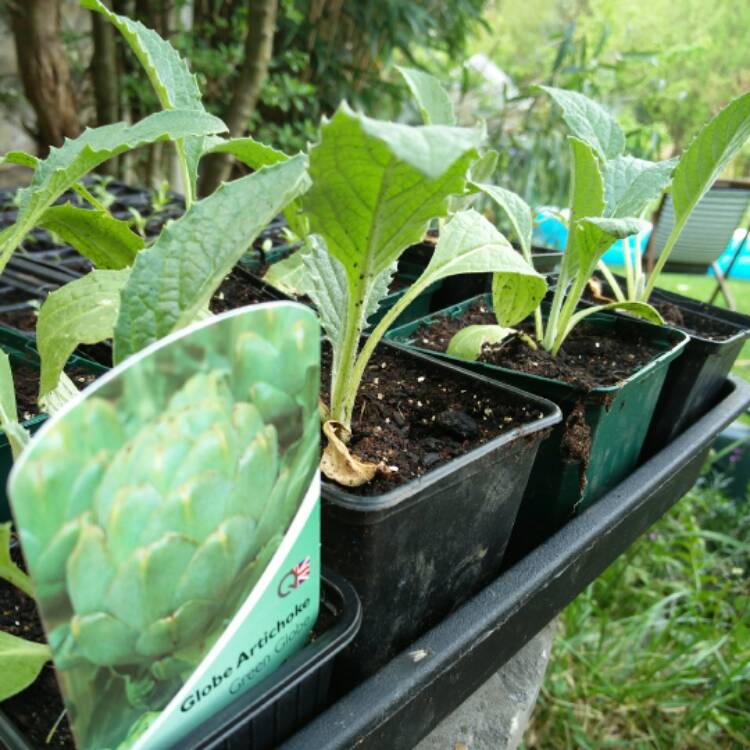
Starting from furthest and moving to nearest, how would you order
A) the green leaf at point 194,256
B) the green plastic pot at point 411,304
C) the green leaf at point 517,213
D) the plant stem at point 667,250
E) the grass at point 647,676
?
the grass at point 647,676, the green plastic pot at point 411,304, the plant stem at point 667,250, the green leaf at point 517,213, the green leaf at point 194,256

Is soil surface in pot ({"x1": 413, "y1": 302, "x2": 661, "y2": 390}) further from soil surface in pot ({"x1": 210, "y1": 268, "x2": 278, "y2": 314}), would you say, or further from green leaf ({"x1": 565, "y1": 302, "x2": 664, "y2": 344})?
soil surface in pot ({"x1": 210, "y1": 268, "x2": 278, "y2": 314})

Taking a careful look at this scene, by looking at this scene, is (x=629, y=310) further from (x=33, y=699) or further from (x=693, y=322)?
(x=33, y=699)

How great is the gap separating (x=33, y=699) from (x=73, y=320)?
233mm

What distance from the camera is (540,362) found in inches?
30.5

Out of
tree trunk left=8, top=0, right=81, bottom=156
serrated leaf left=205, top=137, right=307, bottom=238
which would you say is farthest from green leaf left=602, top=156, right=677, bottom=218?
tree trunk left=8, top=0, right=81, bottom=156

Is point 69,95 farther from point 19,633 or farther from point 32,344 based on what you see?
point 19,633

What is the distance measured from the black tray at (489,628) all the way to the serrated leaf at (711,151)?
0.95 feet

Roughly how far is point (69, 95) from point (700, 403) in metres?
1.53

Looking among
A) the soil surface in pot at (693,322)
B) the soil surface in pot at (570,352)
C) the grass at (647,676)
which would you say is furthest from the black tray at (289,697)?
the grass at (647,676)

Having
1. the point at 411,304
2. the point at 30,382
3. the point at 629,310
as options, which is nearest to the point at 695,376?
the point at 629,310

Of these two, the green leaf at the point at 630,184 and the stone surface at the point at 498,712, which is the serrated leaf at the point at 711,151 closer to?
the green leaf at the point at 630,184

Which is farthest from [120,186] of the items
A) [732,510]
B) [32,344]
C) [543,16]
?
[543,16]

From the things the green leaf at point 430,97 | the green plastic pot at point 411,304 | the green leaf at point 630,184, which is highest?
the green leaf at point 430,97

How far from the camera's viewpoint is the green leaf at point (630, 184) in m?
0.76
